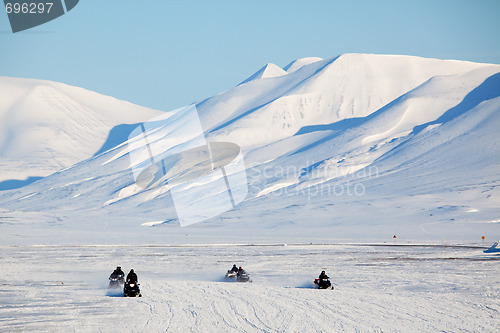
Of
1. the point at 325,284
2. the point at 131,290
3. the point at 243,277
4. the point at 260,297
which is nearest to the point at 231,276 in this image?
the point at 243,277

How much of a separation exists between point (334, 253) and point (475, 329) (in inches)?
1813

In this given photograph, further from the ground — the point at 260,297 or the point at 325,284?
the point at 260,297

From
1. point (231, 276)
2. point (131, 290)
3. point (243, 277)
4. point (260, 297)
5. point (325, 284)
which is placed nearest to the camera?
point (260, 297)

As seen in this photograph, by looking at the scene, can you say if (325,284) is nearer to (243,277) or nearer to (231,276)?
(243,277)

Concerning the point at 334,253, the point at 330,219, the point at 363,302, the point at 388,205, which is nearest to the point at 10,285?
the point at 363,302

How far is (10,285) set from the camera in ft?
134

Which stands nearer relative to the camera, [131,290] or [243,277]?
[131,290]

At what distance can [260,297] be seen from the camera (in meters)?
35.9

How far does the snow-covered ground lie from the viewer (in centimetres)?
2756

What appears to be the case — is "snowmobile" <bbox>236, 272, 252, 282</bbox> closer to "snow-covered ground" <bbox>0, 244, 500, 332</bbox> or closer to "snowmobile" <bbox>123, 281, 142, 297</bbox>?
"snow-covered ground" <bbox>0, 244, 500, 332</bbox>

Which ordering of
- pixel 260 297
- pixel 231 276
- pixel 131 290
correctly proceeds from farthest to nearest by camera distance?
pixel 231 276 → pixel 131 290 → pixel 260 297

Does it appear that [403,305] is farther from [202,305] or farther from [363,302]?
[202,305]

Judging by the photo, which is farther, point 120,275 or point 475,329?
point 120,275

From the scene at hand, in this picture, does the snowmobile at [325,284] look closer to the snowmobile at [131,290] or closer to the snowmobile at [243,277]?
the snowmobile at [243,277]
